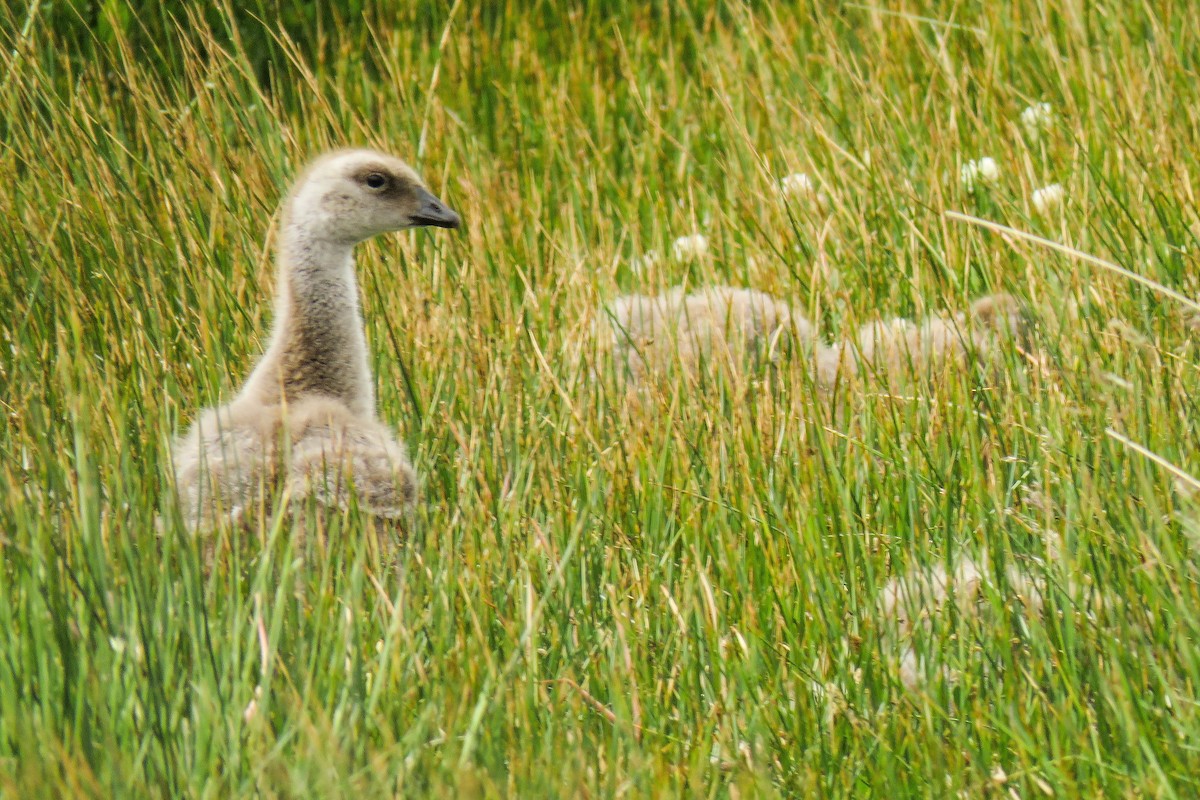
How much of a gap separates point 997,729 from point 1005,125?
361 cm

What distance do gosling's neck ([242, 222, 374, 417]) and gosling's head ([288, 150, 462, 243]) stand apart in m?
0.06

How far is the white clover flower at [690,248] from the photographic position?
17.3 ft

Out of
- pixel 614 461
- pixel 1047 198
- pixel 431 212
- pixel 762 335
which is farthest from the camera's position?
pixel 1047 198

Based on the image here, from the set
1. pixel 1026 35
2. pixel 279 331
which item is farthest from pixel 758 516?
pixel 1026 35

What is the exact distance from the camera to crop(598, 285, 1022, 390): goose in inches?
161

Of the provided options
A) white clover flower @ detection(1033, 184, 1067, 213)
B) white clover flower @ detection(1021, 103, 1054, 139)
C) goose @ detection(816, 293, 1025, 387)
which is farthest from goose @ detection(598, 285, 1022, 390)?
white clover flower @ detection(1021, 103, 1054, 139)

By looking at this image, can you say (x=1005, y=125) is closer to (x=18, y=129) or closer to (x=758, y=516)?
(x=758, y=516)

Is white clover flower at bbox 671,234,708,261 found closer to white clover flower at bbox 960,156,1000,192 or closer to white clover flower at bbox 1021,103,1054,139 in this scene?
white clover flower at bbox 960,156,1000,192

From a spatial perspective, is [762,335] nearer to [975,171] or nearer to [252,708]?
[975,171]

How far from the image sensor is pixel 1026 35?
20.0ft

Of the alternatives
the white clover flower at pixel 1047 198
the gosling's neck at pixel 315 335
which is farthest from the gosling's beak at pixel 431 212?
the white clover flower at pixel 1047 198

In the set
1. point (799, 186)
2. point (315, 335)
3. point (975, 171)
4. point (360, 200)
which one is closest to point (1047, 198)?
point (975, 171)

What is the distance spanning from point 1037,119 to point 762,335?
1.62m

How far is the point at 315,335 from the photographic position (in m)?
3.77
